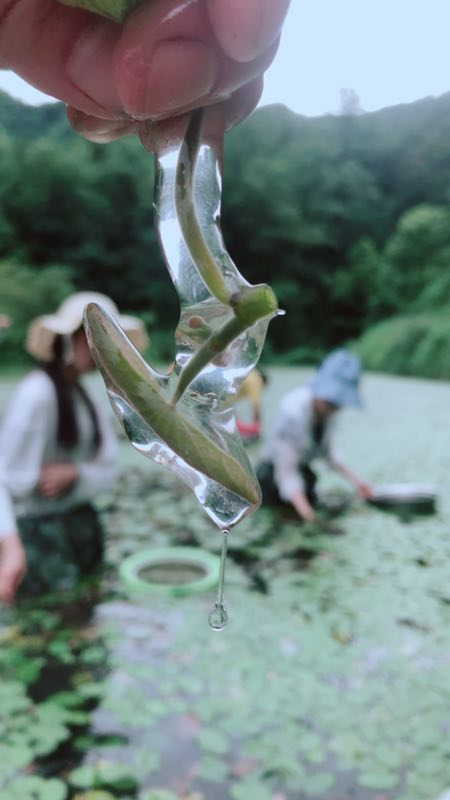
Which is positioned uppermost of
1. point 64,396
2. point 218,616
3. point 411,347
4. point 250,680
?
point 411,347

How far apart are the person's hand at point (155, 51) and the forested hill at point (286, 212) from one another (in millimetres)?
7524

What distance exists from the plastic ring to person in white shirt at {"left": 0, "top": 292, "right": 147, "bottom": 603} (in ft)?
0.53

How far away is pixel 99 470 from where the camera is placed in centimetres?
192

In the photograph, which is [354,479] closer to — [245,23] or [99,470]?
[99,470]

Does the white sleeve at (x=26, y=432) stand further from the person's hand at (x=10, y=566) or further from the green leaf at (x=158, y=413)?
the green leaf at (x=158, y=413)

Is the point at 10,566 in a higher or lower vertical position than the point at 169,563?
higher

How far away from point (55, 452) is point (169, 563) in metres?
0.53

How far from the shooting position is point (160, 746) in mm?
1420

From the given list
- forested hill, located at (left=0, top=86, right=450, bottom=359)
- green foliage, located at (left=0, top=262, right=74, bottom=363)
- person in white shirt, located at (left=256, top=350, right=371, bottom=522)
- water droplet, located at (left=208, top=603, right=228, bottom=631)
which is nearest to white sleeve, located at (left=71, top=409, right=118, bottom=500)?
person in white shirt, located at (left=256, top=350, right=371, bottom=522)

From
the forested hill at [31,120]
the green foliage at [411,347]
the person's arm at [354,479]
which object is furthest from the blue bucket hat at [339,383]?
the forested hill at [31,120]

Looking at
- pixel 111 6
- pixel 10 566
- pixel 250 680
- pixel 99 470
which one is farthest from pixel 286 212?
pixel 111 6

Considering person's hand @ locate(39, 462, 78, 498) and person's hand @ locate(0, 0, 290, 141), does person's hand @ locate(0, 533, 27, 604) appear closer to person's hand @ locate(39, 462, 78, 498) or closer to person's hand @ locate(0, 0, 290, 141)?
person's hand @ locate(39, 462, 78, 498)

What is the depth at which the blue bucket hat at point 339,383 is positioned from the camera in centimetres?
245

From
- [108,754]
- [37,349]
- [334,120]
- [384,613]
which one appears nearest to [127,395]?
[108,754]
